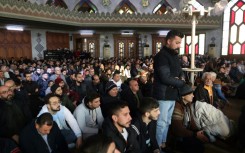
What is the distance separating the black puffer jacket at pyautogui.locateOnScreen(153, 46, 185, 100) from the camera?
257 cm

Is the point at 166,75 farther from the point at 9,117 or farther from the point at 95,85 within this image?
the point at 95,85

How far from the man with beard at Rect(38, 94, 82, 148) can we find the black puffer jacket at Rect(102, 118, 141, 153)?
0.83 meters

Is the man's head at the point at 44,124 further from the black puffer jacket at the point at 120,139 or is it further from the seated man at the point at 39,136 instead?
the black puffer jacket at the point at 120,139

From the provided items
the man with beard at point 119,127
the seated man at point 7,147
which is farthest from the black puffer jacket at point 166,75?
the seated man at point 7,147

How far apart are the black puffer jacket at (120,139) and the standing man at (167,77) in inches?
24.6

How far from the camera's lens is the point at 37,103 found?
4242mm

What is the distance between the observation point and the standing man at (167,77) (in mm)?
2572

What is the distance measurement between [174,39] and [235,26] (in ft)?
54.6

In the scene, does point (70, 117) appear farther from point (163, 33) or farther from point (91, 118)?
point (163, 33)

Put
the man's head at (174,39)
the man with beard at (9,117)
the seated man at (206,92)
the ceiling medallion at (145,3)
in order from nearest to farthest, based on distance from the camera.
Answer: the man's head at (174,39) → the man with beard at (9,117) → the seated man at (206,92) → the ceiling medallion at (145,3)

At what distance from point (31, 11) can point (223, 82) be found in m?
9.34

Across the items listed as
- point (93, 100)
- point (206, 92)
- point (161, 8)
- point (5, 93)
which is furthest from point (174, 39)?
point (161, 8)

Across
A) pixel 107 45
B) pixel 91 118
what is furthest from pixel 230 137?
pixel 107 45

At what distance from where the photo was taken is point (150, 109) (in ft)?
8.23
